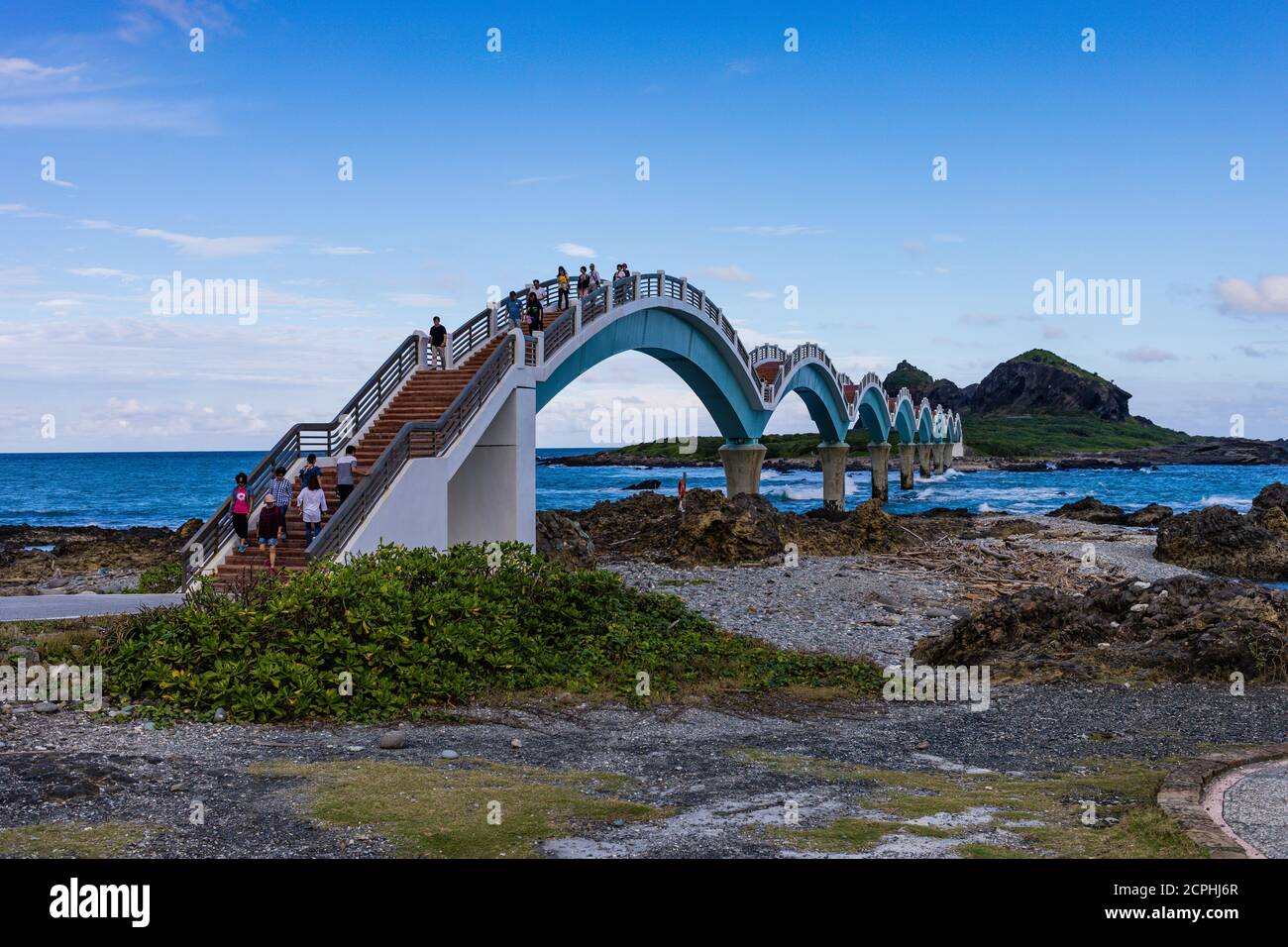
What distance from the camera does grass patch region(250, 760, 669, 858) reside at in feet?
26.8

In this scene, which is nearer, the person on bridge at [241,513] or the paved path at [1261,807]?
the paved path at [1261,807]

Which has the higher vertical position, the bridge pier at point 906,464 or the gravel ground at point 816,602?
the bridge pier at point 906,464

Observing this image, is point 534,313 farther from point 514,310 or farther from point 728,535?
point 728,535

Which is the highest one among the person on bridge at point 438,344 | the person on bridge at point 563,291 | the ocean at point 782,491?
the person on bridge at point 563,291

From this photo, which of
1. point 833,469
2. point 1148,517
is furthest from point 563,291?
point 833,469

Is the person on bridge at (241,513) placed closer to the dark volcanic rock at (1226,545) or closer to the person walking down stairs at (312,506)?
the person walking down stairs at (312,506)

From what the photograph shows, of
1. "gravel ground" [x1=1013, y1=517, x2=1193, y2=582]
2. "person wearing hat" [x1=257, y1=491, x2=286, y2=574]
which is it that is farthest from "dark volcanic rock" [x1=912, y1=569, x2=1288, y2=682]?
"gravel ground" [x1=1013, y1=517, x2=1193, y2=582]

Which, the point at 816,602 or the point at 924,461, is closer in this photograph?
the point at 816,602

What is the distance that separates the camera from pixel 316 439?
21.9 m

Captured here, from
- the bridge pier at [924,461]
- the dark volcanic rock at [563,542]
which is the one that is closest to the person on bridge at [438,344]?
the dark volcanic rock at [563,542]

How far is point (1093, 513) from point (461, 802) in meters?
52.0

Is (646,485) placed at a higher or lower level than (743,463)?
lower

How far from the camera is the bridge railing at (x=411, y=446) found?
746 inches

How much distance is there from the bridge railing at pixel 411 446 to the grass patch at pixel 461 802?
28.3 feet
